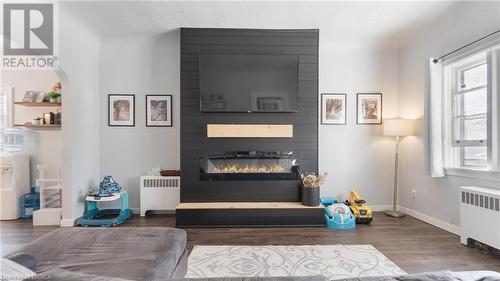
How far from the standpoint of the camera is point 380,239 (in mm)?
2891

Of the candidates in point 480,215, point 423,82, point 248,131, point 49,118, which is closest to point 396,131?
point 423,82

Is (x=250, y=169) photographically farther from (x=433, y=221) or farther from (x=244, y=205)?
(x=433, y=221)

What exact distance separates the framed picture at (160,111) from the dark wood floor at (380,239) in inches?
61.2

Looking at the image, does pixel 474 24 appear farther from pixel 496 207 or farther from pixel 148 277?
pixel 148 277

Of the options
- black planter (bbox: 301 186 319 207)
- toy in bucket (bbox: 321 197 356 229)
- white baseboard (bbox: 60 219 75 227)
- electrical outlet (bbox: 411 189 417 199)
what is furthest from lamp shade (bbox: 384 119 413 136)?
white baseboard (bbox: 60 219 75 227)

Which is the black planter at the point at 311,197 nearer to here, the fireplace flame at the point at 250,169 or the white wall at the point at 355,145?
the fireplace flame at the point at 250,169

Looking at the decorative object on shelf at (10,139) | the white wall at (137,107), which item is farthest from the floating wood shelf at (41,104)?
the white wall at (137,107)

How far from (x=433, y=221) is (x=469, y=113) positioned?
1506 millimetres

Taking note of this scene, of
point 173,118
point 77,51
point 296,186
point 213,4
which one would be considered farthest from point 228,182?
point 77,51

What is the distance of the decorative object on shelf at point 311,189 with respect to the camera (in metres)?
3.39

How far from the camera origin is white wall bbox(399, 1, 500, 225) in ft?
9.14

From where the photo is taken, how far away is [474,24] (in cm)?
280

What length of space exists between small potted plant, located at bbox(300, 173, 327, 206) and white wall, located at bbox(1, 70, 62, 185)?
157 inches

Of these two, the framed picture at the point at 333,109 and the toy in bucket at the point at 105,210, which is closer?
the toy in bucket at the point at 105,210
